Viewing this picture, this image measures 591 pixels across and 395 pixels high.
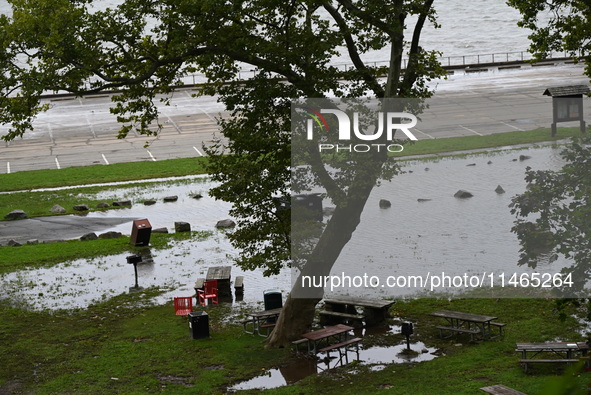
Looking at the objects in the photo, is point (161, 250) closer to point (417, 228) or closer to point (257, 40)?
point (417, 228)

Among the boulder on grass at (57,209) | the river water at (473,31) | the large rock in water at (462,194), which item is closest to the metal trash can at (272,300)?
the large rock in water at (462,194)

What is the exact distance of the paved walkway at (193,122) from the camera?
156ft

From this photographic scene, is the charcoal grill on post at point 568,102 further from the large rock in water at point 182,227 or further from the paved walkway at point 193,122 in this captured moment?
the large rock in water at point 182,227

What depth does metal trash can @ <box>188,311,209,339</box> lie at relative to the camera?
60.0ft

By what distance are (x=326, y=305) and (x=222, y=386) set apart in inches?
196

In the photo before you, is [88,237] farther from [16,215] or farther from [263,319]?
[263,319]

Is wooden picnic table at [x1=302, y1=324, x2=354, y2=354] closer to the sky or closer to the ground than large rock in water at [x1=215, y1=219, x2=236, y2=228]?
closer to the ground

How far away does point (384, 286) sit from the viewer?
21.8 m

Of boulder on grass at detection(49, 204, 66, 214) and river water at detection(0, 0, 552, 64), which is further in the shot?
river water at detection(0, 0, 552, 64)

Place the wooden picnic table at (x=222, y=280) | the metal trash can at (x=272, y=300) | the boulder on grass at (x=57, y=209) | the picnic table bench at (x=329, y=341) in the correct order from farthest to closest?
the boulder on grass at (x=57, y=209), the wooden picnic table at (x=222, y=280), the metal trash can at (x=272, y=300), the picnic table bench at (x=329, y=341)

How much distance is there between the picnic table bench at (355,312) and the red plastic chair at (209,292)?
3.47 meters

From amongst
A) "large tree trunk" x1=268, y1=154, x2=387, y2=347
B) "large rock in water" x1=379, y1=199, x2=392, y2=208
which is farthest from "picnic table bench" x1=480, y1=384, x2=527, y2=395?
"large rock in water" x1=379, y1=199, x2=392, y2=208

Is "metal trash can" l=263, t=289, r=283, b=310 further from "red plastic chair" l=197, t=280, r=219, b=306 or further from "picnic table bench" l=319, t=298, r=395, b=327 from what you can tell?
"red plastic chair" l=197, t=280, r=219, b=306

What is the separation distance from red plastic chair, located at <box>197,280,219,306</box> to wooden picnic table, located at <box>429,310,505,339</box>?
657cm
